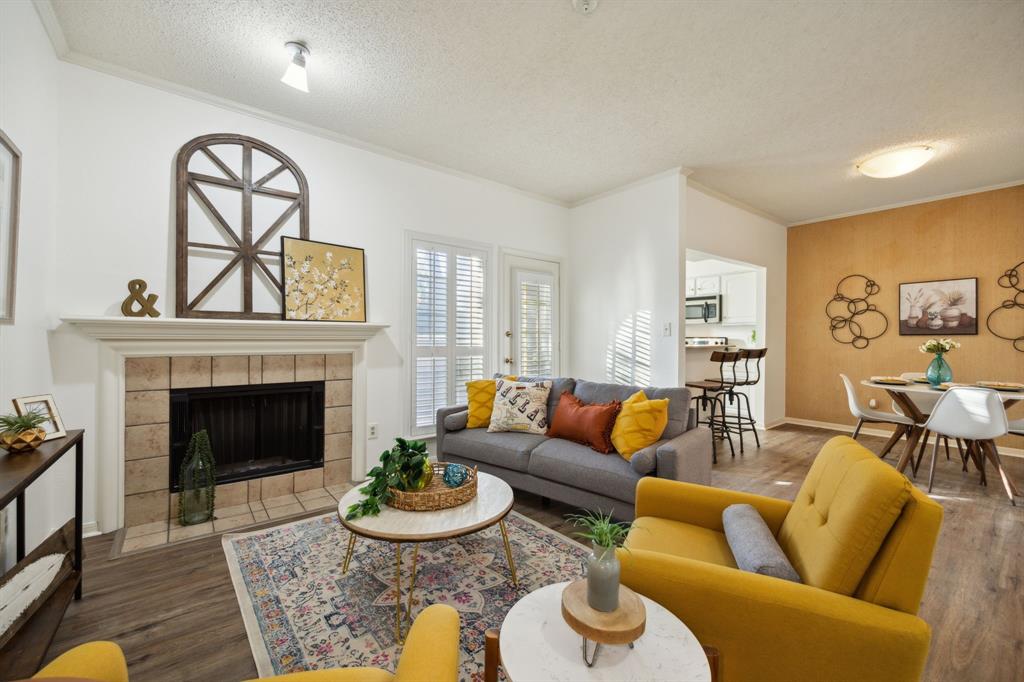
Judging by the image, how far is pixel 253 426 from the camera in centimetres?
321

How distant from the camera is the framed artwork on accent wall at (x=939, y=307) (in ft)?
15.3

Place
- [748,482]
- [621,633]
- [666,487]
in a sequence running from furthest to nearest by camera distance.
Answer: [748,482]
[666,487]
[621,633]

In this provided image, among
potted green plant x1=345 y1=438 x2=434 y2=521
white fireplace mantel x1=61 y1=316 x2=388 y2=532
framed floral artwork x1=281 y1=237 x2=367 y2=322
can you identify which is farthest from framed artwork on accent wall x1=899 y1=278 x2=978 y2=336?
white fireplace mantel x1=61 y1=316 x2=388 y2=532

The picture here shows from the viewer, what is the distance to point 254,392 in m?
3.12

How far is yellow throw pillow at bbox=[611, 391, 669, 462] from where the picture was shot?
8.63 feet

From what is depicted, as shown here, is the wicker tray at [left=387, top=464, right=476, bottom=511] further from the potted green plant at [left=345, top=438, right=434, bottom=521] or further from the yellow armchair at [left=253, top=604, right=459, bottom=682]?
the yellow armchair at [left=253, top=604, right=459, bottom=682]

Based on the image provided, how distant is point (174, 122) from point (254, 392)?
6.11 ft

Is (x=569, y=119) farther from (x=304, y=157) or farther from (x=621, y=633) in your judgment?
(x=621, y=633)

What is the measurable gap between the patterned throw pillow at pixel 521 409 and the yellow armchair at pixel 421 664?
2.24 m

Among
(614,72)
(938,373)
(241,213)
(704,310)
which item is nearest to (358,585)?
(241,213)

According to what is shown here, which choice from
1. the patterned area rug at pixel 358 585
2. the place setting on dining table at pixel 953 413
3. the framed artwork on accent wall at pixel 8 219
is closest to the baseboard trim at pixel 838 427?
the place setting on dining table at pixel 953 413

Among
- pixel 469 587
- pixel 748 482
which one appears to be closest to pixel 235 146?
pixel 469 587

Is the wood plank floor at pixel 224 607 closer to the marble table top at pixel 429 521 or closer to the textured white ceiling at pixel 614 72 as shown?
the marble table top at pixel 429 521

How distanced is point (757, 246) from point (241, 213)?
5529 millimetres
